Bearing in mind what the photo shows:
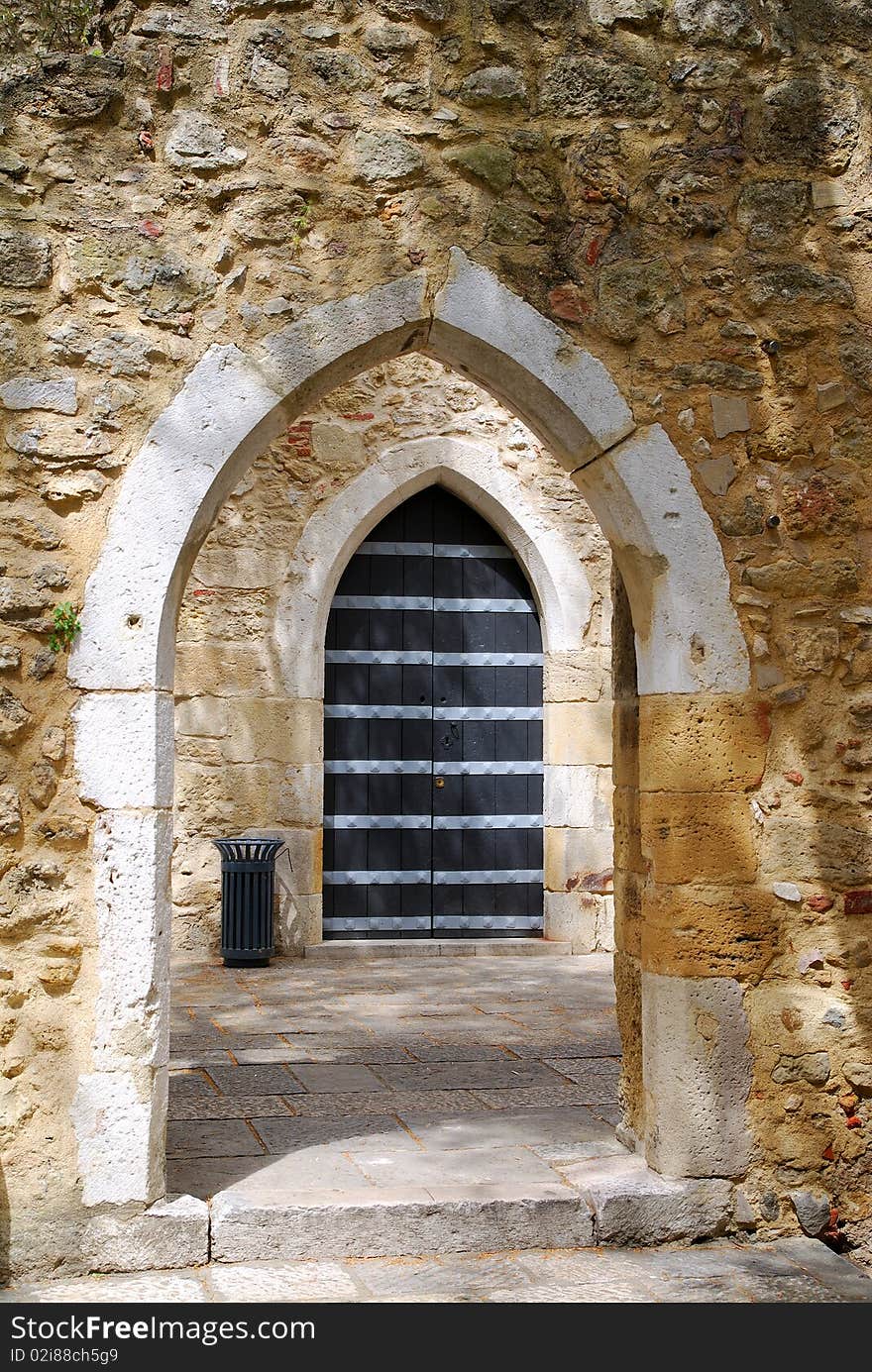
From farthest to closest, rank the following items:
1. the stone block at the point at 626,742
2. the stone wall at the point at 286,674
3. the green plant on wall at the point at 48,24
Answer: the stone wall at the point at 286,674, the stone block at the point at 626,742, the green plant on wall at the point at 48,24

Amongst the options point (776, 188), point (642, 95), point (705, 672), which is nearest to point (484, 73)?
point (642, 95)

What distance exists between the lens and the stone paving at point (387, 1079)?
3691 millimetres

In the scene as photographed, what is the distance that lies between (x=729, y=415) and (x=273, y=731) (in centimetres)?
417

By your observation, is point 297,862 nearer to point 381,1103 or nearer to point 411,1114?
point 381,1103

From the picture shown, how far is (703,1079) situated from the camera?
3576 millimetres

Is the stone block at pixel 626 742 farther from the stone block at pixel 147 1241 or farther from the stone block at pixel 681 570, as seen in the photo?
the stone block at pixel 147 1241

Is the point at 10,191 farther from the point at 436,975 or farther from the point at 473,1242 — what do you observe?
the point at 436,975

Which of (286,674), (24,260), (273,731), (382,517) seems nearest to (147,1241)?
(24,260)

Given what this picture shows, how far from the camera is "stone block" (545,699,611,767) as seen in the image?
308 inches

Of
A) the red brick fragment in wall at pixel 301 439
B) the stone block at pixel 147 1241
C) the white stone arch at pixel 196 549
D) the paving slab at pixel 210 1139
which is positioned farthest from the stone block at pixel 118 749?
the red brick fragment in wall at pixel 301 439

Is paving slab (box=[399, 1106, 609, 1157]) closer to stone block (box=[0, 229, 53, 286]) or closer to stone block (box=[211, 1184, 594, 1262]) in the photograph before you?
stone block (box=[211, 1184, 594, 1262])

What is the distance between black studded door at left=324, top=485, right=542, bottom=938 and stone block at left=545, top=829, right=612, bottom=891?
24 cm

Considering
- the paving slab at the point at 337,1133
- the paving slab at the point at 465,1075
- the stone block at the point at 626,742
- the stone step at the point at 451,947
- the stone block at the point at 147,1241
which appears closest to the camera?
the stone block at the point at 147,1241

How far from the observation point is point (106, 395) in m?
3.43
